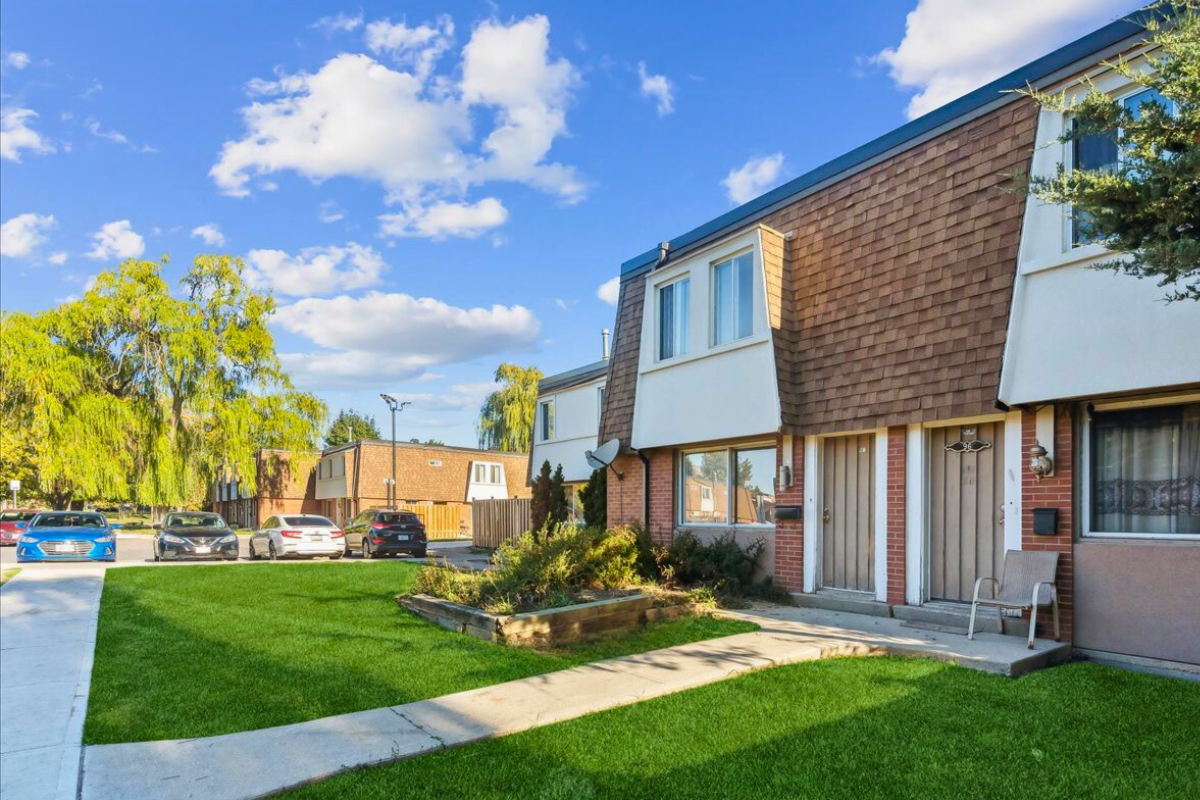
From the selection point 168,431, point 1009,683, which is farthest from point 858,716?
point 168,431

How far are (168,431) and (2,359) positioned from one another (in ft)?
20.2

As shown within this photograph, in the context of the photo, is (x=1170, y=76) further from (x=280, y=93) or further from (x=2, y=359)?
(x=2, y=359)

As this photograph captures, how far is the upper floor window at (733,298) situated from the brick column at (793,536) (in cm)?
175

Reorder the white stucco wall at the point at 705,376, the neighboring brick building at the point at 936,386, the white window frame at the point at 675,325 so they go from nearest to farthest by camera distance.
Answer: the neighboring brick building at the point at 936,386, the white stucco wall at the point at 705,376, the white window frame at the point at 675,325

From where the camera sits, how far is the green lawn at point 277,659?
17.6ft

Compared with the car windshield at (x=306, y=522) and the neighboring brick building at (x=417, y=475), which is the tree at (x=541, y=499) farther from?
the neighboring brick building at (x=417, y=475)

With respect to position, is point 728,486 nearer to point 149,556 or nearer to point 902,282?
point 902,282

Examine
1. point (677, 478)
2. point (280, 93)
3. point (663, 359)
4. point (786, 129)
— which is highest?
point (280, 93)

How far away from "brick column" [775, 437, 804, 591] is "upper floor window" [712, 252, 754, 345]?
1755mm

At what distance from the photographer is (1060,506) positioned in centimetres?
712

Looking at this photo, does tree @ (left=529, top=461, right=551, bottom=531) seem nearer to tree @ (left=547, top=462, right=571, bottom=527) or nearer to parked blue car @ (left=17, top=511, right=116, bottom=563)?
tree @ (left=547, top=462, right=571, bottom=527)

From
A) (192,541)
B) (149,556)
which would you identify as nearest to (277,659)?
(192,541)

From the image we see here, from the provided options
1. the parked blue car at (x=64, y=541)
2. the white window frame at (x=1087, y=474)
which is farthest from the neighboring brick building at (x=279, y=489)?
Answer: the white window frame at (x=1087, y=474)

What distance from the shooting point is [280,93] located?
1275 cm
